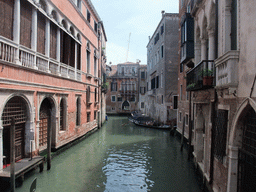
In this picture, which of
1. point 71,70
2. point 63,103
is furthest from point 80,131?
point 71,70

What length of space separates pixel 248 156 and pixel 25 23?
300 inches

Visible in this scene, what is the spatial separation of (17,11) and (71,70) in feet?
16.4

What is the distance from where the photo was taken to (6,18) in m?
5.77

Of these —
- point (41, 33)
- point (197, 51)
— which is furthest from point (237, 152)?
point (41, 33)

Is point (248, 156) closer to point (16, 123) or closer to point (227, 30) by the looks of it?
point (227, 30)

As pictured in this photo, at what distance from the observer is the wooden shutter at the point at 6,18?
18.3 feet

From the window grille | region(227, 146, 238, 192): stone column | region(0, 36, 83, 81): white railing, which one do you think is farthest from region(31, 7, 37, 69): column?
region(227, 146, 238, 192): stone column

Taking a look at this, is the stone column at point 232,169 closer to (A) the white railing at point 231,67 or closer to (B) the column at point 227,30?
(A) the white railing at point 231,67

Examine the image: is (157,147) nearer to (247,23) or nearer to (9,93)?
(9,93)

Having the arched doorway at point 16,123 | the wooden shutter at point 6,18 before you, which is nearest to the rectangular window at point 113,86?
the arched doorway at point 16,123

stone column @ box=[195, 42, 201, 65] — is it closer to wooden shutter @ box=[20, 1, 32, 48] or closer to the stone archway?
the stone archway

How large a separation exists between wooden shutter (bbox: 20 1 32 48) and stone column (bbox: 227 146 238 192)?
7016 mm

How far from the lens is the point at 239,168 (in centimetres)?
397

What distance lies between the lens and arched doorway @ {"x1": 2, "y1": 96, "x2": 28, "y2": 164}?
5.90 meters
